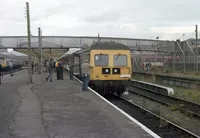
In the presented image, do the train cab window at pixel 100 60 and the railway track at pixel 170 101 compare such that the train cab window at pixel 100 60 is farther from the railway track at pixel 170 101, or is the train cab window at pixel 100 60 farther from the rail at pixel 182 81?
the rail at pixel 182 81

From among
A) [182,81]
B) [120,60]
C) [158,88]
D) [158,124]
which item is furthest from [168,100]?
[182,81]

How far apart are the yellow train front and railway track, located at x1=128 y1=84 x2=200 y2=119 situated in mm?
2026

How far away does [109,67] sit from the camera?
21.3m

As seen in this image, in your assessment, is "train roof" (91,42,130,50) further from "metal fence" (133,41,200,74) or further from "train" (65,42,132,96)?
"metal fence" (133,41,200,74)

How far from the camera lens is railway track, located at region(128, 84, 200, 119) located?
15998 millimetres

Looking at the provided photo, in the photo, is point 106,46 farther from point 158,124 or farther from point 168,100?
point 158,124

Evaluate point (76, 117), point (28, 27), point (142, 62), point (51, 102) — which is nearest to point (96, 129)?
point (76, 117)

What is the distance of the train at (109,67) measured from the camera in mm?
21125

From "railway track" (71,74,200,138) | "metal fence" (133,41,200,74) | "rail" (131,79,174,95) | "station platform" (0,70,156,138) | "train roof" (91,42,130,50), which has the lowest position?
"railway track" (71,74,200,138)

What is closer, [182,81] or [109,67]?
[109,67]

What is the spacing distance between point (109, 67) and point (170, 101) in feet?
12.9

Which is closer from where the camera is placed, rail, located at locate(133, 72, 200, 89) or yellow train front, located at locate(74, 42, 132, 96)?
yellow train front, located at locate(74, 42, 132, 96)

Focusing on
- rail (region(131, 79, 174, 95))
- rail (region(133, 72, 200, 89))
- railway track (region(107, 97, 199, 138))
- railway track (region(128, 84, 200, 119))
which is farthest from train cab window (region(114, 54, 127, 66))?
rail (region(133, 72, 200, 89))

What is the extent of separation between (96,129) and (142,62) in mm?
41551
